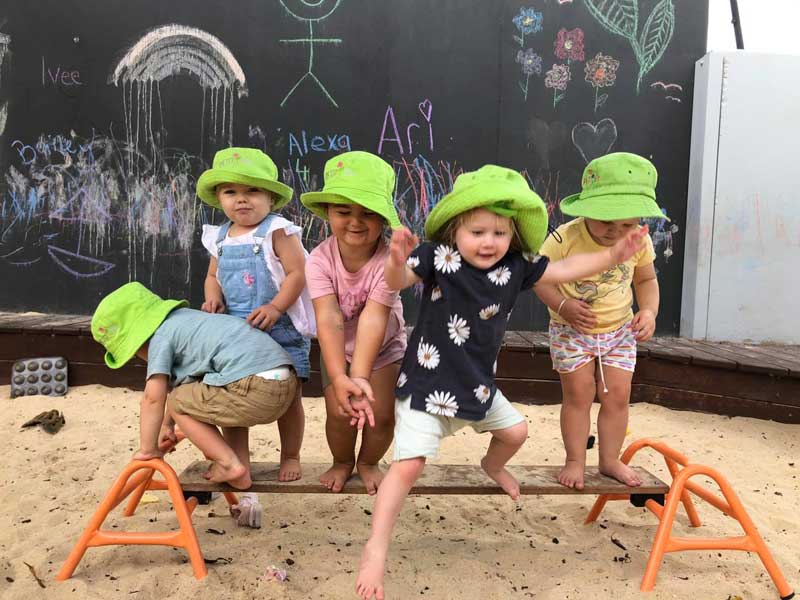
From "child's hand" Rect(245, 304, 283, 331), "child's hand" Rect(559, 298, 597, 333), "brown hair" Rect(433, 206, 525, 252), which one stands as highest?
"brown hair" Rect(433, 206, 525, 252)

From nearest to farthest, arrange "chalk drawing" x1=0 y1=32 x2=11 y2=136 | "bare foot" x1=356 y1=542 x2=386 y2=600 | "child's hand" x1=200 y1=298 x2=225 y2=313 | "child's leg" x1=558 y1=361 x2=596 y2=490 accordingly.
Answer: "bare foot" x1=356 y1=542 x2=386 y2=600
"child's leg" x1=558 y1=361 x2=596 y2=490
"child's hand" x1=200 y1=298 x2=225 y2=313
"chalk drawing" x1=0 y1=32 x2=11 y2=136

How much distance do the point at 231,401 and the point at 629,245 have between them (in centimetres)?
151

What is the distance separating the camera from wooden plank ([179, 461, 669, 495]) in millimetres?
2396

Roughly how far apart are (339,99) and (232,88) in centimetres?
96

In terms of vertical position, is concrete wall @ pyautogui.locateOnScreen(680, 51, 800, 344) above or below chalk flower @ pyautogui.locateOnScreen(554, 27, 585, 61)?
below

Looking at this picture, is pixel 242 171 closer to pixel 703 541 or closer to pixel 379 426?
pixel 379 426

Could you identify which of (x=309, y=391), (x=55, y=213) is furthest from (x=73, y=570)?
(x=55, y=213)

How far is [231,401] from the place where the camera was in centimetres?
229

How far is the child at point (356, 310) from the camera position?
222cm

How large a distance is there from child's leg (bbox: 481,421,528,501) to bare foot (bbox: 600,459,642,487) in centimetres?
46

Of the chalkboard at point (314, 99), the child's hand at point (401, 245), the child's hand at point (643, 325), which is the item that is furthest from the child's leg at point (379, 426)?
the chalkboard at point (314, 99)

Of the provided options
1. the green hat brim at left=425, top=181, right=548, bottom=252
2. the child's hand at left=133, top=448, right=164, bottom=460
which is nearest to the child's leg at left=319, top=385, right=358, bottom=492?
the child's hand at left=133, top=448, right=164, bottom=460

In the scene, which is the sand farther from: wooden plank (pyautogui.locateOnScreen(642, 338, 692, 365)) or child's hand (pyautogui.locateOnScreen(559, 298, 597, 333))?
child's hand (pyautogui.locateOnScreen(559, 298, 597, 333))

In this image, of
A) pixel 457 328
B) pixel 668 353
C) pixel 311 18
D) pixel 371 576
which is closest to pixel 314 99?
pixel 311 18
